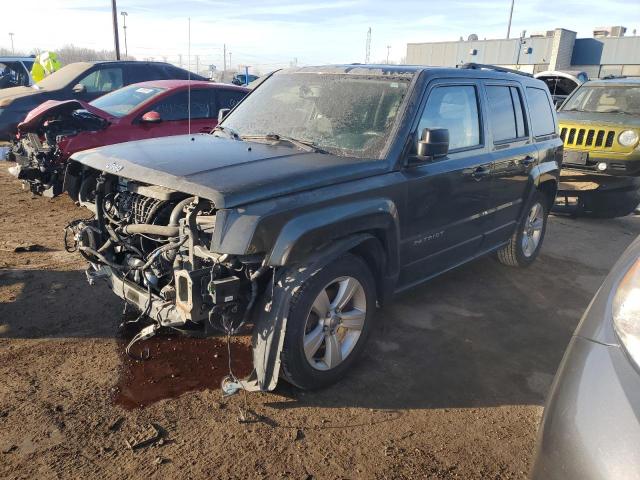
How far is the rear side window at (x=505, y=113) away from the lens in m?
4.58

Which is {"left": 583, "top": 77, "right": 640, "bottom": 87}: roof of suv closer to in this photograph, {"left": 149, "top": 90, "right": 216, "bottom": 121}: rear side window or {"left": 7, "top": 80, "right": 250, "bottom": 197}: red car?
{"left": 7, "top": 80, "right": 250, "bottom": 197}: red car

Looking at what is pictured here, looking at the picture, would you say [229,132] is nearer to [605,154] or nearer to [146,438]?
[146,438]

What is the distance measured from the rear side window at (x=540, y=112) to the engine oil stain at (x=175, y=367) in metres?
3.65

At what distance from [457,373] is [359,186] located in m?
1.49

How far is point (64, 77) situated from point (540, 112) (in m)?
8.56

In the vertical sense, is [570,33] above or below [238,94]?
above

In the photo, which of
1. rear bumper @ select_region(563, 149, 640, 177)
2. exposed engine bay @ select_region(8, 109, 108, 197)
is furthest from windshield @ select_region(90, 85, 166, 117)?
rear bumper @ select_region(563, 149, 640, 177)

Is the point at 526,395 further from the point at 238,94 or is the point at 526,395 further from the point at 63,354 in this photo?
the point at 238,94

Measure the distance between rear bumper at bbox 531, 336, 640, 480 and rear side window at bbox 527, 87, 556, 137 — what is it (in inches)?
155

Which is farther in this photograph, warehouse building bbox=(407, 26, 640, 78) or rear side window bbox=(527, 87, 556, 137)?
warehouse building bbox=(407, 26, 640, 78)

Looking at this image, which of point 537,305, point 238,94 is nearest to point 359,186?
point 537,305

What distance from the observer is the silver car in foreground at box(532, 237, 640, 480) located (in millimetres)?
1530

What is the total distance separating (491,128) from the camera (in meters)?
4.53

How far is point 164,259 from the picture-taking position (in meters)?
3.15
